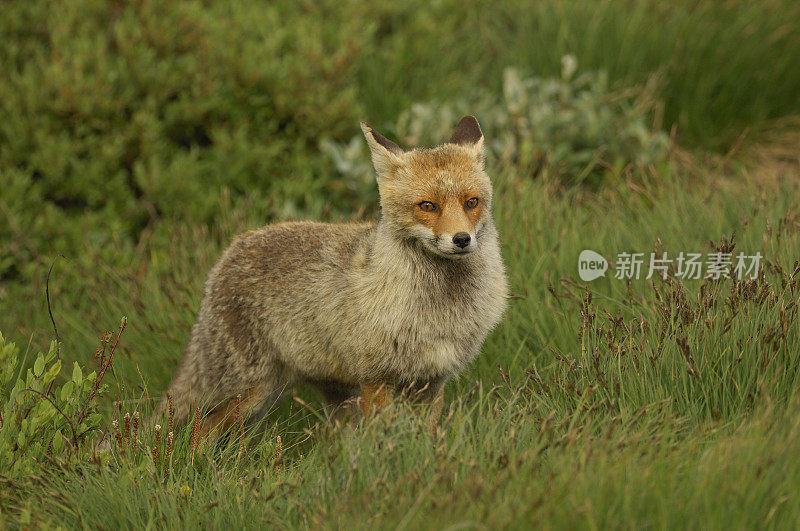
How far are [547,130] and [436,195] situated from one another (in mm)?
4678

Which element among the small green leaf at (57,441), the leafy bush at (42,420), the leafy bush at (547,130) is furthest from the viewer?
the leafy bush at (547,130)

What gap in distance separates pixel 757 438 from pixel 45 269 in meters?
6.31

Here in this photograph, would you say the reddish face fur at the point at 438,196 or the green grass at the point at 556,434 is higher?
the reddish face fur at the point at 438,196

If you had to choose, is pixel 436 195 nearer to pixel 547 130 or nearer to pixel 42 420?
pixel 42 420

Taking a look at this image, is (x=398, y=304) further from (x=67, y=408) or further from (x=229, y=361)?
(x=67, y=408)

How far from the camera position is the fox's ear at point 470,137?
4941mm

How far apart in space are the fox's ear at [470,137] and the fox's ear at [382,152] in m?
0.43

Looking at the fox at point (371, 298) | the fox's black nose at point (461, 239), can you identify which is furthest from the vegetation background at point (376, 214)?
the fox's black nose at point (461, 239)

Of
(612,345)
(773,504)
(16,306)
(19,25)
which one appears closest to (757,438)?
(773,504)

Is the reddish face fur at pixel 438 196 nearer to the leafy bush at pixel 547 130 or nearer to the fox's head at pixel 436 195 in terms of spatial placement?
the fox's head at pixel 436 195

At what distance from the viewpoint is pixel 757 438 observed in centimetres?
344

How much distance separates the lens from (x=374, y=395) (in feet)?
15.0

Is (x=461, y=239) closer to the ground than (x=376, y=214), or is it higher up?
higher up

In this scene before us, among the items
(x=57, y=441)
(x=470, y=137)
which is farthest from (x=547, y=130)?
(x=57, y=441)
